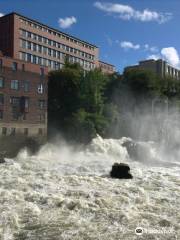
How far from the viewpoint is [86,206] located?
2083cm

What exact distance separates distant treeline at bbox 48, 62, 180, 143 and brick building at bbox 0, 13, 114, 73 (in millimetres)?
16691

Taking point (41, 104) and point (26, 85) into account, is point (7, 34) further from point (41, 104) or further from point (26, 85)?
point (41, 104)

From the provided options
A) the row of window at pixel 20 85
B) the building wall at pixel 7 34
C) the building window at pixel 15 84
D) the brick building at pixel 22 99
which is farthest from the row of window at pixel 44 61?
the building window at pixel 15 84

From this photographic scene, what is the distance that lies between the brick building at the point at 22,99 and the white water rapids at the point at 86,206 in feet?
78.4

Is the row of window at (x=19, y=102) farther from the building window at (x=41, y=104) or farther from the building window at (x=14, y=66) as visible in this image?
the building window at (x=14, y=66)

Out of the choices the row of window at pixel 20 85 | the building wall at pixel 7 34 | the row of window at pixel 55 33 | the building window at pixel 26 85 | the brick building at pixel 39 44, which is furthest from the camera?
the row of window at pixel 55 33

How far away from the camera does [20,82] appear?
5650cm

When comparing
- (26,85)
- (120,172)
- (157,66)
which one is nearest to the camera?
(120,172)

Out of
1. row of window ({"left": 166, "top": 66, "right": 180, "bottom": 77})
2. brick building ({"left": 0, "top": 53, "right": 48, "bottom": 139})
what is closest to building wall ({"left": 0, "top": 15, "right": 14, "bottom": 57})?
brick building ({"left": 0, "top": 53, "right": 48, "bottom": 139})

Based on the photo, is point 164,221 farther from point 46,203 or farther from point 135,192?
point 46,203

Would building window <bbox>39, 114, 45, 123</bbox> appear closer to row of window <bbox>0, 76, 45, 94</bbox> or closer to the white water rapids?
row of window <bbox>0, 76, 45, 94</bbox>

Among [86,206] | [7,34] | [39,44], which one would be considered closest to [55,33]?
[39,44]

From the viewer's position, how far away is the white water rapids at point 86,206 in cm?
1761

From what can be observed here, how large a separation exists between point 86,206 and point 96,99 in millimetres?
42799
